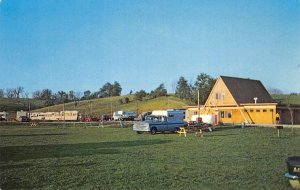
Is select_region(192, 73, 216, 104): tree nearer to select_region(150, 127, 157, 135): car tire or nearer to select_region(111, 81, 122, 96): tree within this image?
select_region(150, 127, 157, 135): car tire

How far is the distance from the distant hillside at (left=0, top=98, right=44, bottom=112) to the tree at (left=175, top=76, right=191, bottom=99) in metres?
34.9

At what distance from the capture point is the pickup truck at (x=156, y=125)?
31.4 metres

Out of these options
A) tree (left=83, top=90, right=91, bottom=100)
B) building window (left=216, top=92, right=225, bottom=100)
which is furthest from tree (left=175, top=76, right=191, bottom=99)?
tree (left=83, top=90, right=91, bottom=100)

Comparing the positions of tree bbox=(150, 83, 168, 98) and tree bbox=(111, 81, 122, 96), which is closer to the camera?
tree bbox=(150, 83, 168, 98)

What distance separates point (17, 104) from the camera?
81375mm

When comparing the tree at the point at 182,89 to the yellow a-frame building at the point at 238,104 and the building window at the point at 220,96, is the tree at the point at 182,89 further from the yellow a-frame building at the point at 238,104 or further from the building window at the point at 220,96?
the building window at the point at 220,96

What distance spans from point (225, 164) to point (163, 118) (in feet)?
66.7

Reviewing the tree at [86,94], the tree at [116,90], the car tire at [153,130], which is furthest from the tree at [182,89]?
the car tire at [153,130]

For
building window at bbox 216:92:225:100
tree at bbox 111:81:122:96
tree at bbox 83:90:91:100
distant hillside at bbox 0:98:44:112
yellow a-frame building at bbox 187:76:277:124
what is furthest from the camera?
tree at bbox 83:90:91:100

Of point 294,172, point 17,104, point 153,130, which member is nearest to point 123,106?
point 17,104

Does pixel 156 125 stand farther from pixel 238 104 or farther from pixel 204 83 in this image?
pixel 204 83

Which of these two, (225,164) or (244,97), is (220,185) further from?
(244,97)

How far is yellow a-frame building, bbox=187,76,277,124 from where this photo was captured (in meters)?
50.4

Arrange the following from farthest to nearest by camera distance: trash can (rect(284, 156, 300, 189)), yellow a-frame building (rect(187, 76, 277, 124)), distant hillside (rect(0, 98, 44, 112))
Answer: distant hillside (rect(0, 98, 44, 112)) → yellow a-frame building (rect(187, 76, 277, 124)) → trash can (rect(284, 156, 300, 189))
